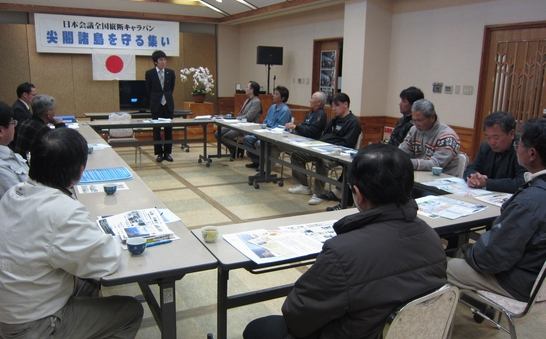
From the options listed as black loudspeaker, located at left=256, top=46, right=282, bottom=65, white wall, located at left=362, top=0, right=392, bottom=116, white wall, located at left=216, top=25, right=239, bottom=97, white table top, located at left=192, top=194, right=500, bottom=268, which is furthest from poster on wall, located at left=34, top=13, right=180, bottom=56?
white table top, located at left=192, top=194, right=500, bottom=268

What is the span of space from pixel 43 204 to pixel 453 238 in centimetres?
227

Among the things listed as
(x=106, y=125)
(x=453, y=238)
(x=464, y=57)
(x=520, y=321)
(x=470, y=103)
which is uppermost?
(x=464, y=57)

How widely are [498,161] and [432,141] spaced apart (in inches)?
22.9

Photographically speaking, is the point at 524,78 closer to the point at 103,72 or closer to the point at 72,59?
the point at 103,72

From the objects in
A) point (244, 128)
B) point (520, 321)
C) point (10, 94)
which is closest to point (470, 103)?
point (244, 128)

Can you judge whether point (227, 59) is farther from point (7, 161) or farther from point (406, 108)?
point (7, 161)

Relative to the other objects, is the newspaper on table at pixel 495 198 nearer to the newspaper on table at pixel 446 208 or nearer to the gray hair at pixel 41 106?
the newspaper on table at pixel 446 208

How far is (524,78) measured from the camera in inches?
182

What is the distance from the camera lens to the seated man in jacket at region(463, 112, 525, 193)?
2.64 meters

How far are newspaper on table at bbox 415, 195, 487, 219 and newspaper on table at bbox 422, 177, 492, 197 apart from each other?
0.77ft

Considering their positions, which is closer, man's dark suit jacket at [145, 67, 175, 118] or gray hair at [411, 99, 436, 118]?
gray hair at [411, 99, 436, 118]

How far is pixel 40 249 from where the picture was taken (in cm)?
137

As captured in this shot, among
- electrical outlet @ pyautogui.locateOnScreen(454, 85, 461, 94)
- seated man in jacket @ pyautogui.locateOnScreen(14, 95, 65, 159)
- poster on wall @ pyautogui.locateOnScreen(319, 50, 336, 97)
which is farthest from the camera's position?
poster on wall @ pyautogui.locateOnScreen(319, 50, 336, 97)

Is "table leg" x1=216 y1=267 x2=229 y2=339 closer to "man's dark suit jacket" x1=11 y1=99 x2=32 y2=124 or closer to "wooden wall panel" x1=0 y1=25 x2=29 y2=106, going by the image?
"man's dark suit jacket" x1=11 y1=99 x2=32 y2=124
